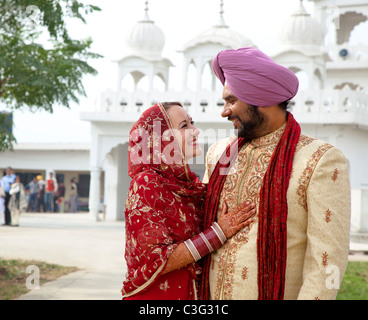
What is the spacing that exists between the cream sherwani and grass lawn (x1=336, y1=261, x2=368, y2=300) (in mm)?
4545

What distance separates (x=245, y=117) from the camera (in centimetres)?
239

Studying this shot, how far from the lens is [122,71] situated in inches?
623

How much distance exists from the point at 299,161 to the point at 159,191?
0.56m

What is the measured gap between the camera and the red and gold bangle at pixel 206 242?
227 cm

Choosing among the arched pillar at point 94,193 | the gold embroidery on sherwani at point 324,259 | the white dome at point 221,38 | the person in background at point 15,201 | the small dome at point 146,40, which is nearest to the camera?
the gold embroidery on sherwani at point 324,259

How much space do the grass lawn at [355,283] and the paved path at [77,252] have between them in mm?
1361

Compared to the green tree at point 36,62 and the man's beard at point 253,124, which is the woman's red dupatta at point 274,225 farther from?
the green tree at point 36,62

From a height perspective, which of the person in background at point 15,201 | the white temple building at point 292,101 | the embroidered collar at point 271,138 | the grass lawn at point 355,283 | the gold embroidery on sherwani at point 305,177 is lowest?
the grass lawn at point 355,283

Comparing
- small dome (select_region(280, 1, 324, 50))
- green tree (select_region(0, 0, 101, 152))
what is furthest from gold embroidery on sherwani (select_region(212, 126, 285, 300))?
small dome (select_region(280, 1, 324, 50))

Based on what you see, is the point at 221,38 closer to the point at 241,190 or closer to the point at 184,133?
the point at 184,133

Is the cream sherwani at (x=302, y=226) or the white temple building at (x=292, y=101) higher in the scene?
the white temple building at (x=292, y=101)

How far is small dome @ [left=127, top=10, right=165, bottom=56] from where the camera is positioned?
16.0 meters

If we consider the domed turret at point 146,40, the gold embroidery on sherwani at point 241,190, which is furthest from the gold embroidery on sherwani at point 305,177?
the domed turret at point 146,40

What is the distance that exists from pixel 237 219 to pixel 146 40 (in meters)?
14.2
